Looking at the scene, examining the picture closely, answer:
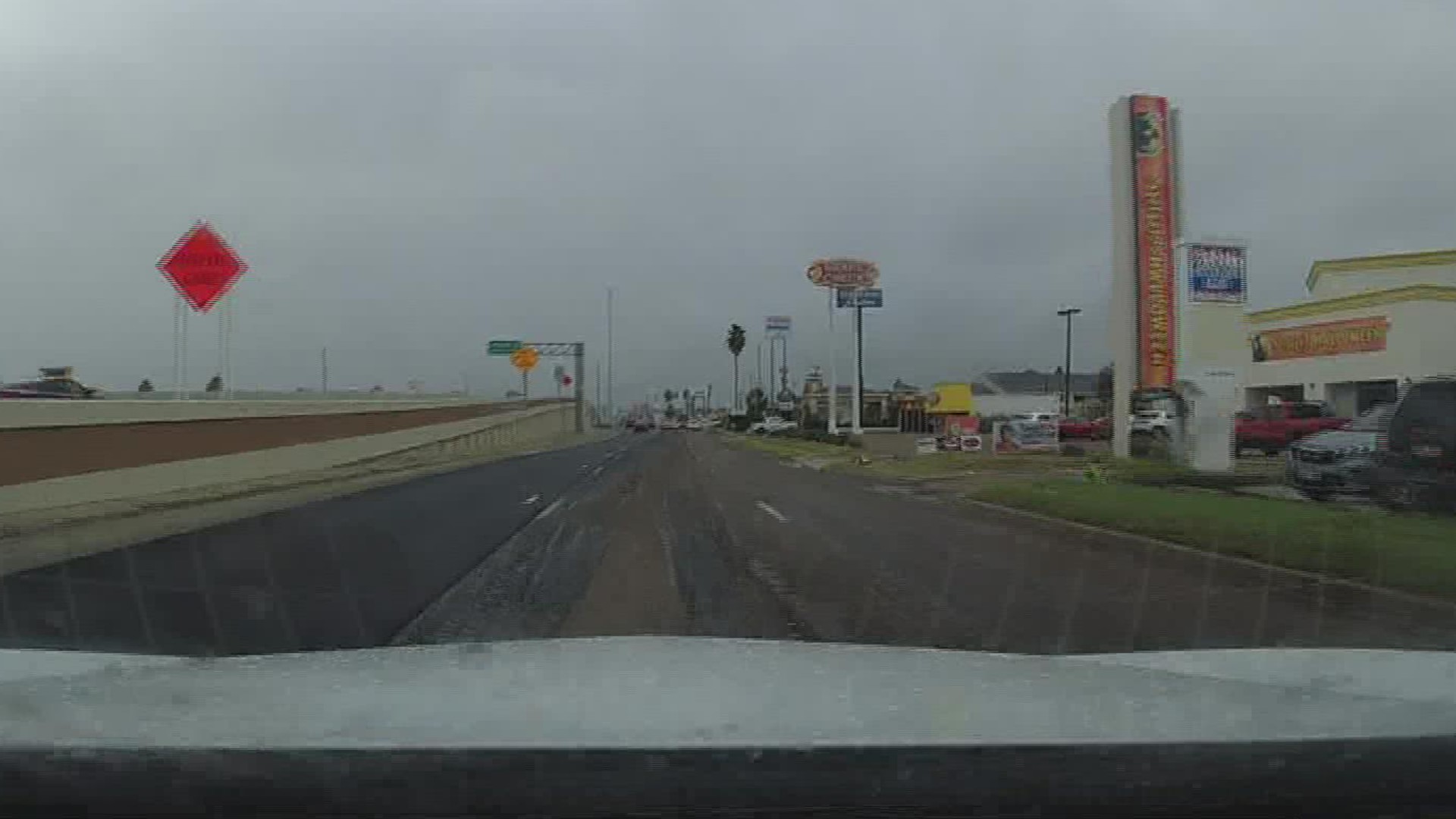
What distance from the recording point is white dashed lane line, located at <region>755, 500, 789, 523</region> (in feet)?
57.4

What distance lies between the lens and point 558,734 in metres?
3.10

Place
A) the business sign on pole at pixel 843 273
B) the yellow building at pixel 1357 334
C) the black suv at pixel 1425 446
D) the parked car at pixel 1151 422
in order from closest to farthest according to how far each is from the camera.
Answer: the black suv at pixel 1425 446, the parked car at pixel 1151 422, the yellow building at pixel 1357 334, the business sign on pole at pixel 843 273

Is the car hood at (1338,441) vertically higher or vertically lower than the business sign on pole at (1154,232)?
lower

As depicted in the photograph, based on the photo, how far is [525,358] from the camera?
271 feet

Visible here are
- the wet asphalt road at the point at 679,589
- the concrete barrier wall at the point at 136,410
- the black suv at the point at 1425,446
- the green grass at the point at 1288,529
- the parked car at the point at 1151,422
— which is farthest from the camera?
the parked car at the point at 1151,422

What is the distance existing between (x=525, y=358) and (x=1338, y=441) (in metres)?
67.8

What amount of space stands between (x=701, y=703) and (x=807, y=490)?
20.8 metres

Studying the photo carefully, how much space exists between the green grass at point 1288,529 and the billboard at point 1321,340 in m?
29.5

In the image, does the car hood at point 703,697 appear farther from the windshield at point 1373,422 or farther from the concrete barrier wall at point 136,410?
the windshield at point 1373,422

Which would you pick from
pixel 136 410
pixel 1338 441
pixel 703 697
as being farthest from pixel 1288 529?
pixel 136 410

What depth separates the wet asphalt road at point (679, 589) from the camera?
26.8ft

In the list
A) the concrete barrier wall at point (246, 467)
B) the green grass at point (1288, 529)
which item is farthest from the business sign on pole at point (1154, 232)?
the concrete barrier wall at point (246, 467)

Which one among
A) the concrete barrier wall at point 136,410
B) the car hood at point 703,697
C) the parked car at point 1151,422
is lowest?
the car hood at point 703,697

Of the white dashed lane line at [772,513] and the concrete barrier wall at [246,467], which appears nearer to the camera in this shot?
the concrete barrier wall at [246,467]
